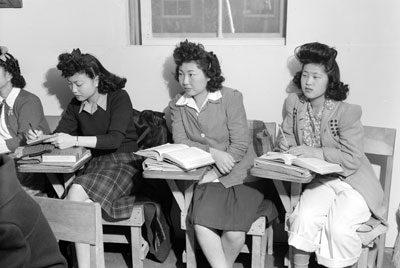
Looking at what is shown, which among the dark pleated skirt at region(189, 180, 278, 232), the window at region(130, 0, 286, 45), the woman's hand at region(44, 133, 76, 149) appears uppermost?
the window at region(130, 0, 286, 45)

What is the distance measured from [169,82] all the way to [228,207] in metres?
0.99

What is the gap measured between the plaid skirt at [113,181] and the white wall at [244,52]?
18.0 inches

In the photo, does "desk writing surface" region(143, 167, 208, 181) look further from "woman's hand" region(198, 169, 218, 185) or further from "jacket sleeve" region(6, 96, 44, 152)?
"jacket sleeve" region(6, 96, 44, 152)

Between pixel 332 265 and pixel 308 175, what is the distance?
469 millimetres

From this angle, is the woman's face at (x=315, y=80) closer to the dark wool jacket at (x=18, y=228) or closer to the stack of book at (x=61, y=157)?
the stack of book at (x=61, y=157)

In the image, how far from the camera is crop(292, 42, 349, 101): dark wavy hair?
2.81m

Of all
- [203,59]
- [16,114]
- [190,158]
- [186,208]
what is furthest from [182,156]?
[16,114]

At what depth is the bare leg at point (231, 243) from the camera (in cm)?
265

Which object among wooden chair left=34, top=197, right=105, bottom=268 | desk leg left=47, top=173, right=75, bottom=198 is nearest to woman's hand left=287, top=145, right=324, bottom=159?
desk leg left=47, top=173, right=75, bottom=198

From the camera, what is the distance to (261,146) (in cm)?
307

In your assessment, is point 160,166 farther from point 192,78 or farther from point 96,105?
point 96,105

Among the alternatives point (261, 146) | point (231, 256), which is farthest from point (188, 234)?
point (261, 146)

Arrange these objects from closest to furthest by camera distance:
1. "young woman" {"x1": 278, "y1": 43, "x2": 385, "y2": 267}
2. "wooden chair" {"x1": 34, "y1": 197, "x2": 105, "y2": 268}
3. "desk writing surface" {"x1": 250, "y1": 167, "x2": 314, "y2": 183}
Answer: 1. "wooden chair" {"x1": 34, "y1": 197, "x2": 105, "y2": 268}
2. "desk writing surface" {"x1": 250, "y1": 167, "x2": 314, "y2": 183}
3. "young woman" {"x1": 278, "y1": 43, "x2": 385, "y2": 267}

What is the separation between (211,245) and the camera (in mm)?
2648
